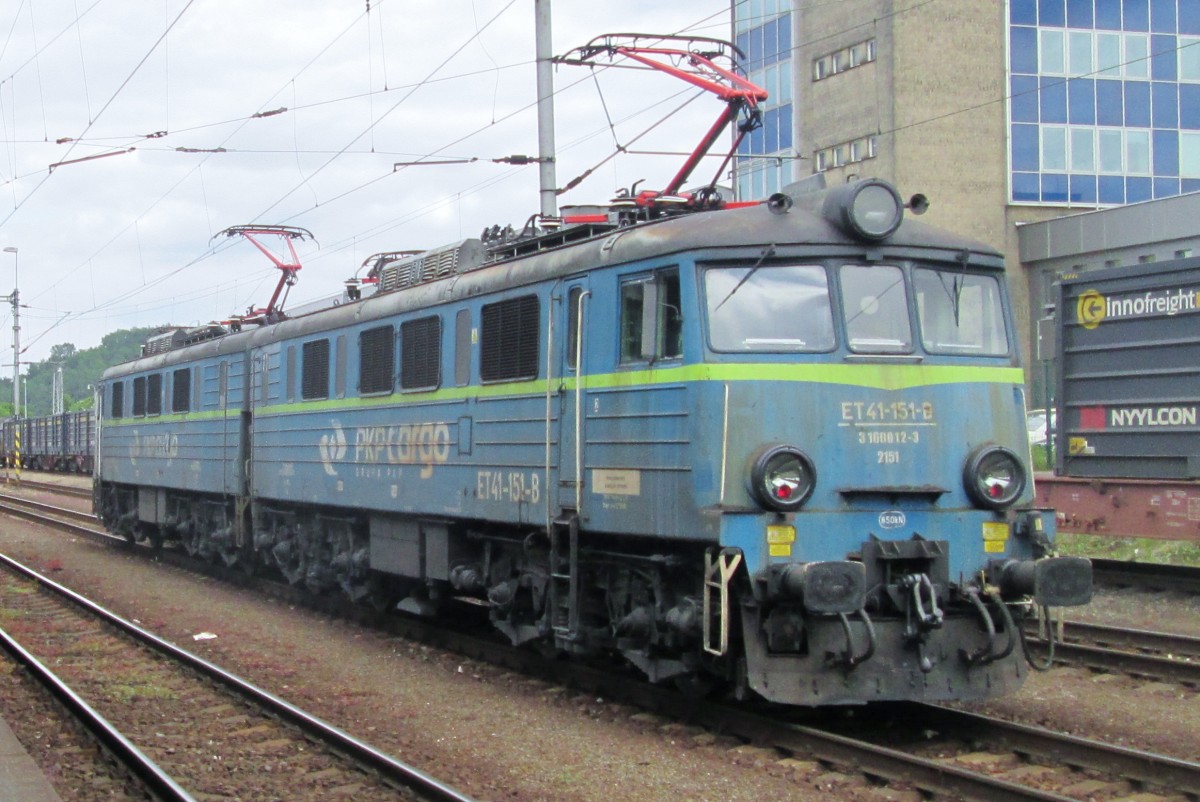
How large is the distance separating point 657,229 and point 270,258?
15.4m

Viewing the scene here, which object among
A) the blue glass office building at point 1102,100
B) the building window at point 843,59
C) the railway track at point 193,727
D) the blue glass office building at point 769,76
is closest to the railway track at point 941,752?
the railway track at point 193,727

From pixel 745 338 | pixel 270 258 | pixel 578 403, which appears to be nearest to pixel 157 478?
pixel 270 258

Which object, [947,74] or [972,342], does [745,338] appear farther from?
[947,74]

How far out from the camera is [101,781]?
28.6 ft

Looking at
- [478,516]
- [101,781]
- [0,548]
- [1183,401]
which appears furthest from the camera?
[0,548]

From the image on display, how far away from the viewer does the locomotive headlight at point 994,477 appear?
9109 millimetres

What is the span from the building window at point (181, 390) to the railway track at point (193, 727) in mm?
6454

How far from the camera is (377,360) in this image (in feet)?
46.3

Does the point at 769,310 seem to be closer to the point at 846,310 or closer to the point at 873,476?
the point at 846,310

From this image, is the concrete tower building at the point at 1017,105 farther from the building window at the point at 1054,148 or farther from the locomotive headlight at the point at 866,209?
the locomotive headlight at the point at 866,209

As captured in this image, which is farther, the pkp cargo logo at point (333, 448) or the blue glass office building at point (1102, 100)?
the blue glass office building at point (1102, 100)

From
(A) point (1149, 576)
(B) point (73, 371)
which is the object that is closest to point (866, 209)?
(A) point (1149, 576)

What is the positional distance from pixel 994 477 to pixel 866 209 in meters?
1.97

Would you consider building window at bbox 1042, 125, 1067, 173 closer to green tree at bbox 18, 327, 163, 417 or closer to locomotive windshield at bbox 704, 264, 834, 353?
locomotive windshield at bbox 704, 264, 834, 353
